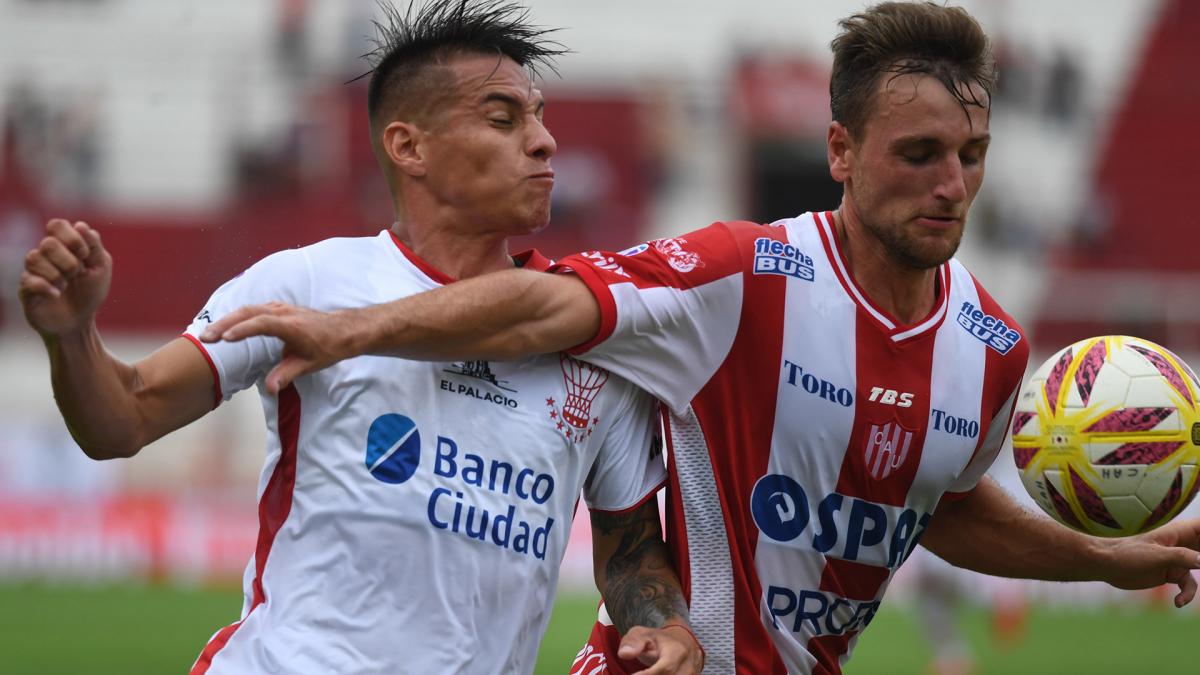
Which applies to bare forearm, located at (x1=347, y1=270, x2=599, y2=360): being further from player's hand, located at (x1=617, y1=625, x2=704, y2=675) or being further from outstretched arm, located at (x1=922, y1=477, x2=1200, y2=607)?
outstretched arm, located at (x1=922, y1=477, x2=1200, y2=607)

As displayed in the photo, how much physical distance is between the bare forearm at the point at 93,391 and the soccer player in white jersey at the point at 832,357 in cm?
119

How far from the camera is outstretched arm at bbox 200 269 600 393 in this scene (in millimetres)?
3680

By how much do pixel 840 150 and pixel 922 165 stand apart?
1.03ft

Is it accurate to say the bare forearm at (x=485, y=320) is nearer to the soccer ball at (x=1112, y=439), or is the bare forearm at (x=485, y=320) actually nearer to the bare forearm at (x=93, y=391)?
the bare forearm at (x=93, y=391)

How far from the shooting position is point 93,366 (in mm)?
3590

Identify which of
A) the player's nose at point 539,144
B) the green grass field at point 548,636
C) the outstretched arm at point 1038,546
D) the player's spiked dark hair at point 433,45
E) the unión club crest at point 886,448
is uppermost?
the player's spiked dark hair at point 433,45

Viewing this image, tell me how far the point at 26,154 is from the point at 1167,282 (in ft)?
51.0

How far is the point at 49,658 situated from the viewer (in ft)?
42.2

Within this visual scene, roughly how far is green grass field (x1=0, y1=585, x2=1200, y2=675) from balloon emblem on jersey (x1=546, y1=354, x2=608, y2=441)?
28.9 ft

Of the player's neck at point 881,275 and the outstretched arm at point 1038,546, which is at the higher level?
the player's neck at point 881,275

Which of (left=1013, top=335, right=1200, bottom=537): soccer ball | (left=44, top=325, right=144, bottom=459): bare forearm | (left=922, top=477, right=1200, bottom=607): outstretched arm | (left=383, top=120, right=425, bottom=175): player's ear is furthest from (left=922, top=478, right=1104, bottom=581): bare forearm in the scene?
(left=44, top=325, right=144, bottom=459): bare forearm

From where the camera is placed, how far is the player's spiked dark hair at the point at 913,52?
4.54 m

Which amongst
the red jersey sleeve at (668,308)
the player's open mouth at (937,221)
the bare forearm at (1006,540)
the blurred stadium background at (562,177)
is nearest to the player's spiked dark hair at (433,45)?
the red jersey sleeve at (668,308)

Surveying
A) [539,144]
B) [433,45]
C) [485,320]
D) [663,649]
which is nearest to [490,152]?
[539,144]
